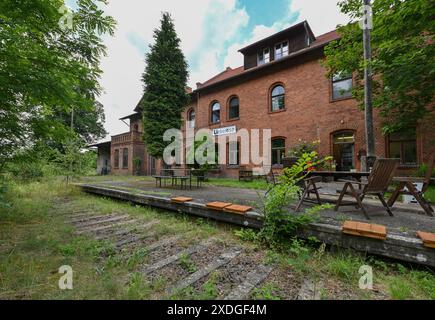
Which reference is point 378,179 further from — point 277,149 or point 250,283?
point 277,149

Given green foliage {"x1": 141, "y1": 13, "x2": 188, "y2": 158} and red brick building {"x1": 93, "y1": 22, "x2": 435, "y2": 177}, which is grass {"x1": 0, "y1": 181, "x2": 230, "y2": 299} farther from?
red brick building {"x1": 93, "y1": 22, "x2": 435, "y2": 177}

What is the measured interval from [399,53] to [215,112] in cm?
1156

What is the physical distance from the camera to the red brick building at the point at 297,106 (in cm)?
897

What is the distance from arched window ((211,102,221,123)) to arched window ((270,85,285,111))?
431 centimetres

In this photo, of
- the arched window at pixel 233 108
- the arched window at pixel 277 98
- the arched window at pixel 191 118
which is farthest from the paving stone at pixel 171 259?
the arched window at pixel 191 118

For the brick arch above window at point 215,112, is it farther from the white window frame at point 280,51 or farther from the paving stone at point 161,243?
the paving stone at point 161,243

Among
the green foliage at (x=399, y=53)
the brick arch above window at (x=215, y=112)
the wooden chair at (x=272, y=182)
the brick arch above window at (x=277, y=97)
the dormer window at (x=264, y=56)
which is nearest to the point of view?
the wooden chair at (x=272, y=182)

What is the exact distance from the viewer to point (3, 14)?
2.37 m

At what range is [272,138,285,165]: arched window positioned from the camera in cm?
1204

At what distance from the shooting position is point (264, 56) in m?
13.5

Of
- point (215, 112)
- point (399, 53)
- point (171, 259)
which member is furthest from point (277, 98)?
point (171, 259)

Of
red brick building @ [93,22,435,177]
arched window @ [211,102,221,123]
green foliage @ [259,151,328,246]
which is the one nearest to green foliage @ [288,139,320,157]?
red brick building @ [93,22,435,177]

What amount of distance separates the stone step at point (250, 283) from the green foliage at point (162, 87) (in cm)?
960

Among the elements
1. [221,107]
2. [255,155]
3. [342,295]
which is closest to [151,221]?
[342,295]
